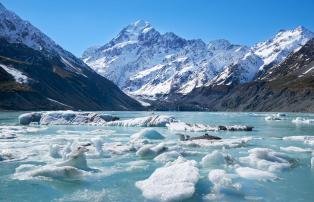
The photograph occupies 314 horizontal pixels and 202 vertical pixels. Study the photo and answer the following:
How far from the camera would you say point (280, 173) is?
28.5m

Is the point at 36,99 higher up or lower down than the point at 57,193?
higher up

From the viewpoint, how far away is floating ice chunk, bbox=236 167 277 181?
1050 inches

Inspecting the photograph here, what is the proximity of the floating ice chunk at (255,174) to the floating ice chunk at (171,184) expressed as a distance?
401 cm

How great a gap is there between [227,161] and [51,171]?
12.0 m

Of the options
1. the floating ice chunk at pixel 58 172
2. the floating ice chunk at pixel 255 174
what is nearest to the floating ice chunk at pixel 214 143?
the floating ice chunk at pixel 255 174

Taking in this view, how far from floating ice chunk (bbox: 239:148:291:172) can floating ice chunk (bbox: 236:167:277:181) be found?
1805 millimetres

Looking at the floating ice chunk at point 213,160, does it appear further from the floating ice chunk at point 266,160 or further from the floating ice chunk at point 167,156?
the floating ice chunk at point 167,156

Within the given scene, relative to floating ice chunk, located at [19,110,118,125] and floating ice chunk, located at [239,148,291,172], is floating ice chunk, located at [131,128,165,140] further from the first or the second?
floating ice chunk, located at [19,110,118,125]

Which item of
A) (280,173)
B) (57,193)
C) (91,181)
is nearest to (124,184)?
(91,181)

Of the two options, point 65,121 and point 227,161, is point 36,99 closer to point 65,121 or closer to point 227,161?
point 65,121

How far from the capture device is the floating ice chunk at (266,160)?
98.5 ft

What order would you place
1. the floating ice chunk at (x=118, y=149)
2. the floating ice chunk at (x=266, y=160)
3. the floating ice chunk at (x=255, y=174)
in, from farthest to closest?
the floating ice chunk at (x=118, y=149) < the floating ice chunk at (x=266, y=160) < the floating ice chunk at (x=255, y=174)

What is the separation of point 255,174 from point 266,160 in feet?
15.9

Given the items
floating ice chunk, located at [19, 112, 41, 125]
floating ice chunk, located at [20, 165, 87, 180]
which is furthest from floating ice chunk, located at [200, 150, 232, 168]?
floating ice chunk, located at [19, 112, 41, 125]
